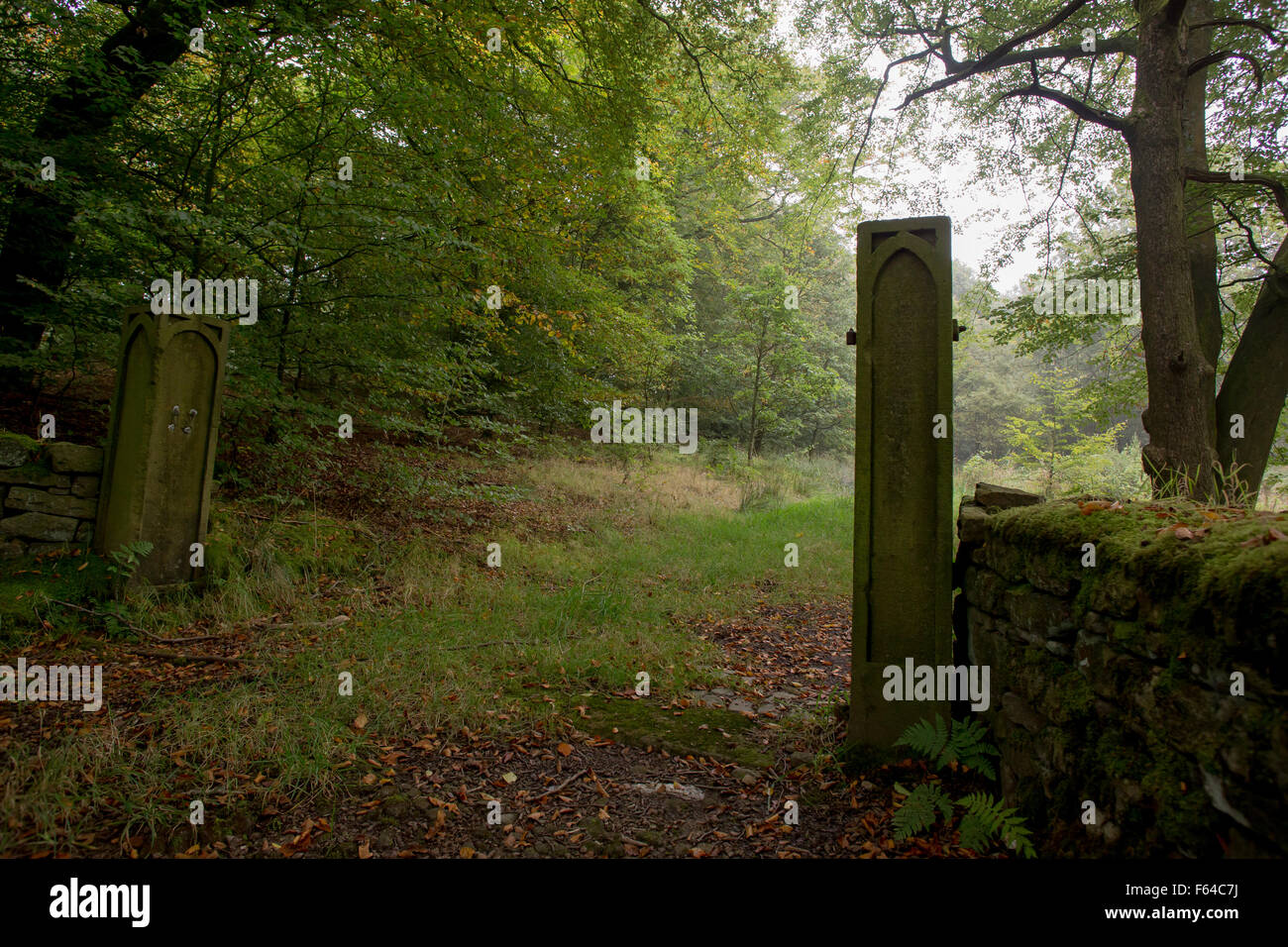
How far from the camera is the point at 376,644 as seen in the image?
4477 millimetres

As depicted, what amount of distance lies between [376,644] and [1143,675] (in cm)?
453

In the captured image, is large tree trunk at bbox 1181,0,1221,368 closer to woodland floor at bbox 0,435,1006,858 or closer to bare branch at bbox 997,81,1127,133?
bare branch at bbox 997,81,1127,133

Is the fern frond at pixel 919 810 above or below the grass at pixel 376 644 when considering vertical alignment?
below

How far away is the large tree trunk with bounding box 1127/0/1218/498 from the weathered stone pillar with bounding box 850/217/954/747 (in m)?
3.83

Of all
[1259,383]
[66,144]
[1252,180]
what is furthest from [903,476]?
[66,144]

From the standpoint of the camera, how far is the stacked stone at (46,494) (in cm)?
446

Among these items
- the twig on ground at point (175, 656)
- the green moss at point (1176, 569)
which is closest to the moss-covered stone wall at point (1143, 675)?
the green moss at point (1176, 569)

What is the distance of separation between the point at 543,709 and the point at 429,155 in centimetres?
577

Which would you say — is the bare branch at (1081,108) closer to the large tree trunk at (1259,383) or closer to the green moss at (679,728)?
the large tree trunk at (1259,383)

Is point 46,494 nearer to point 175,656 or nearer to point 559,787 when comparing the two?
point 175,656

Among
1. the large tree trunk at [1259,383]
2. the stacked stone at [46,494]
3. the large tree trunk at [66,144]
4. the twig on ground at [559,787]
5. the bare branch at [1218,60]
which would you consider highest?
the bare branch at [1218,60]

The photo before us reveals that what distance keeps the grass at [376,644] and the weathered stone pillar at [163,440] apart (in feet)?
1.23

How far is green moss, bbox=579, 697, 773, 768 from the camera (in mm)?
3535

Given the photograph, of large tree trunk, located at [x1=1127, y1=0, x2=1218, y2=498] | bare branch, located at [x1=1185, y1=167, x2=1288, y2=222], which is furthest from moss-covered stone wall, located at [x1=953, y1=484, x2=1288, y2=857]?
bare branch, located at [x1=1185, y1=167, x2=1288, y2=222]
